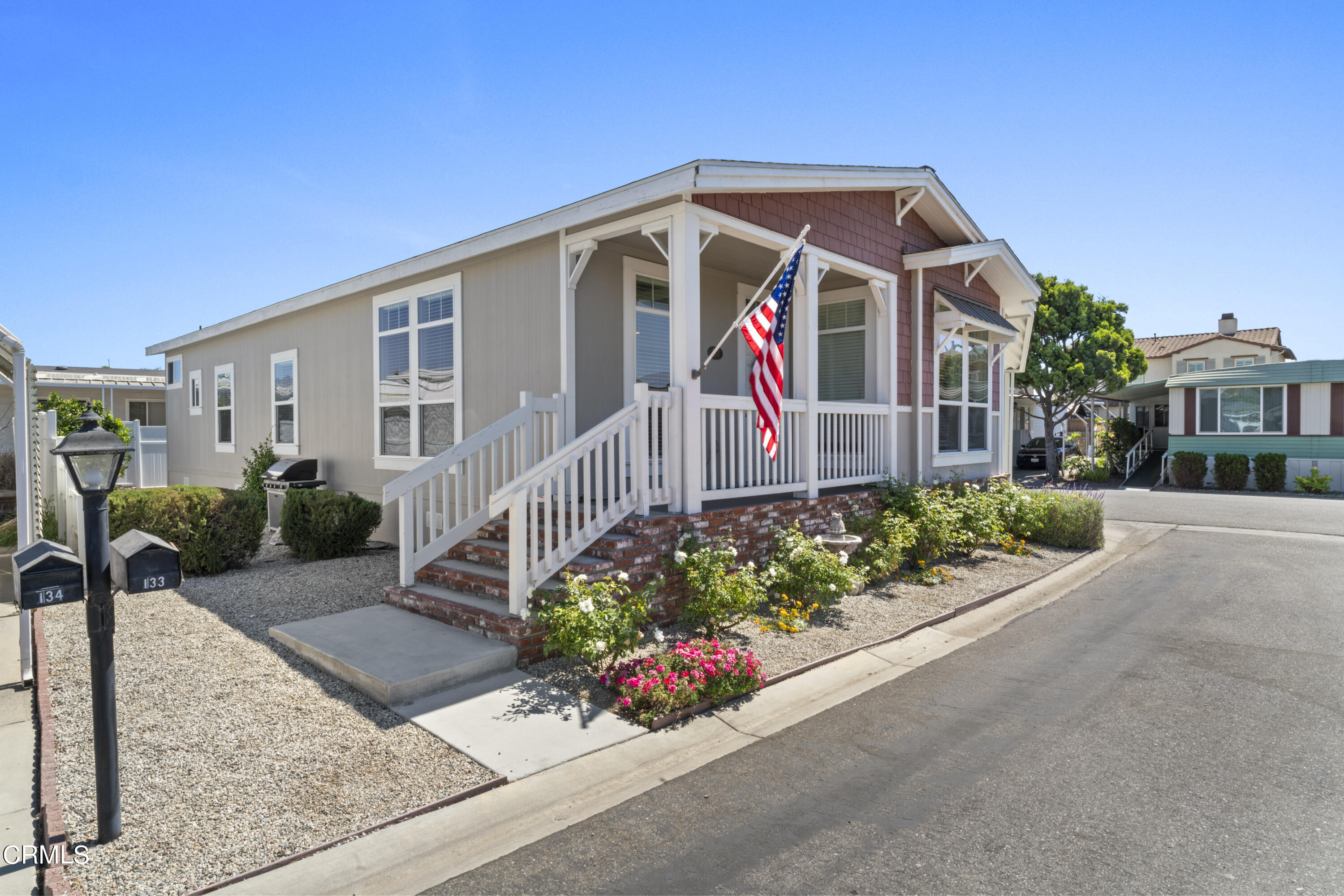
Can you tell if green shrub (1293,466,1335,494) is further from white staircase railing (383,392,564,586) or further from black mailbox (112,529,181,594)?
black mailbox (112,529,181,594)

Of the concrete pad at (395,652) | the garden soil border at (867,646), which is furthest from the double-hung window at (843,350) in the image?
the concrete pad at (395,652)

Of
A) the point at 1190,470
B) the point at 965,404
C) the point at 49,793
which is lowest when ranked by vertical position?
the point at 49,793

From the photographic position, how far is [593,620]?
4664 millimetres

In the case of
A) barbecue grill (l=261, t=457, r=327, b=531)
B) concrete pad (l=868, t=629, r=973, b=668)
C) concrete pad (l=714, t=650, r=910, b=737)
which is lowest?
concrete pad (l=868, t=629, r=973, b=668)

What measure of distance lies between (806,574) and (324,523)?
5747 mm

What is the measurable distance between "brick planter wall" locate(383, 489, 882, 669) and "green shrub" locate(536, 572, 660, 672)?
0.25 m

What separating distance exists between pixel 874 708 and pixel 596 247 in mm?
4814

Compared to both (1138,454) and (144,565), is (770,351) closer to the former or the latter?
(144,565)

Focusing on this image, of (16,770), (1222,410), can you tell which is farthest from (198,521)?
(1222,410)

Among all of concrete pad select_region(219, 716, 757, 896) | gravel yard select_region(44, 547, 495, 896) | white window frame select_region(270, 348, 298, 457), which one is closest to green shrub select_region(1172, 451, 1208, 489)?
concrete pad select_region(219, 716, 757, 896)

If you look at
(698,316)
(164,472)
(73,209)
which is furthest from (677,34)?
(164,472)

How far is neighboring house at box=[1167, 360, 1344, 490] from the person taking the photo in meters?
19.4

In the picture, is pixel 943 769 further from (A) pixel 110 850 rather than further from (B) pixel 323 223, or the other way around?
(B) pixel 323 223

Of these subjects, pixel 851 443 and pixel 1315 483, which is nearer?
pixel 851 443
